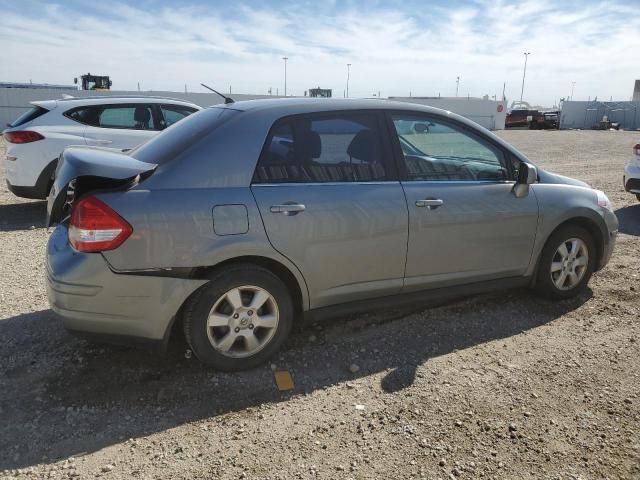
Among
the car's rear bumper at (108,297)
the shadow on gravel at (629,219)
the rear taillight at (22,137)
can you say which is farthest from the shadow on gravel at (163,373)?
the rear taillight at (22,137)

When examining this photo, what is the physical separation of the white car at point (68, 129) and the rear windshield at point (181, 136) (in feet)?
14.9

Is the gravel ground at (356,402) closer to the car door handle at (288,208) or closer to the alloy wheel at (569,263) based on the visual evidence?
the alloy wheel at (569,263)

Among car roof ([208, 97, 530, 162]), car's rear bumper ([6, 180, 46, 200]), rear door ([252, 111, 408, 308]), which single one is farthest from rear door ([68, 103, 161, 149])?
rear door ([252, 111, 408, 308])

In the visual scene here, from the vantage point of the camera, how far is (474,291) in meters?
4.24

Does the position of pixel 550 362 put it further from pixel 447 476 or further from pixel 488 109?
pixel 488 109

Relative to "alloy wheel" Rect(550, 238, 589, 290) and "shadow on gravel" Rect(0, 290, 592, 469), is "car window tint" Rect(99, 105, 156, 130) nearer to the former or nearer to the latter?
"shadow on gravel" Rect(0, 290, 592, 469)

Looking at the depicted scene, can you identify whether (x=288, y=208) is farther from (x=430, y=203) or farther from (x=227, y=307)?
(x=430, y=203)

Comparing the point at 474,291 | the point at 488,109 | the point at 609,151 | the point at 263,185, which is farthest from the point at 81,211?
the point at 488,109

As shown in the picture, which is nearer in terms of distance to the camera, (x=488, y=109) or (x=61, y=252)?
(x=61, y=252)

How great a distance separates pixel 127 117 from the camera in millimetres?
8227

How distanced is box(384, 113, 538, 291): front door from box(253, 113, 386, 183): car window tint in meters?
0.23

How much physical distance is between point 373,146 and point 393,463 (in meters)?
2.07

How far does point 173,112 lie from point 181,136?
18.2 ft

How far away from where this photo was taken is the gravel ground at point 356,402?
2.68m
